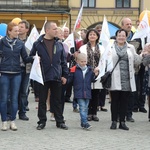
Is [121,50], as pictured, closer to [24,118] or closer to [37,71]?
[37,71]

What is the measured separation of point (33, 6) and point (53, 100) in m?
24.6

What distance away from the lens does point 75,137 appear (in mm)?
8141

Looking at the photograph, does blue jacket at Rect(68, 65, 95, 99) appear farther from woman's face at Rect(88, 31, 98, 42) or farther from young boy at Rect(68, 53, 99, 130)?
woman's face at Rect(88, 31, 98, 42)

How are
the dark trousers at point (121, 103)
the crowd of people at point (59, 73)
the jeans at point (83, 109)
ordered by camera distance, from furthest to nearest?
the dark trousers at point (121, 103)
the jeans at point (83, 109)
the crowd of people at point (59, 73)

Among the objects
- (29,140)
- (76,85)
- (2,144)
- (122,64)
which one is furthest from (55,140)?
(122,64)

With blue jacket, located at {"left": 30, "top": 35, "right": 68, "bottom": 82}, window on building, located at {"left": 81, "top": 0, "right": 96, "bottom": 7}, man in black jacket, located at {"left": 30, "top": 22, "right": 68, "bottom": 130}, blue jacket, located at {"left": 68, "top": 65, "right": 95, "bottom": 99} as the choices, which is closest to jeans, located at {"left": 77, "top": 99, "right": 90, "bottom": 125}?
blue jacket, located at {"left": 68, "top": 65, "right": 95, "bottom": 99}

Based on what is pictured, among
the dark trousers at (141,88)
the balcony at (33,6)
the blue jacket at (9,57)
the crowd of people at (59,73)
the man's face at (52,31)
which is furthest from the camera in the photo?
the balcony at (33,6)

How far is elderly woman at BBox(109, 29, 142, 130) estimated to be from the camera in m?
8.91

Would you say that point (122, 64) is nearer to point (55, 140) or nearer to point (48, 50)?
point (48, 50)

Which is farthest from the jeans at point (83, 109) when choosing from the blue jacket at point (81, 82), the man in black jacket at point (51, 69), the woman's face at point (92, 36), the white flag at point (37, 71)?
the woman's face at point (92, 36)

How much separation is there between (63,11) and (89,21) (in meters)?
2.14

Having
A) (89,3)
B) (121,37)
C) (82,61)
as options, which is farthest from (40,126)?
(89,3)

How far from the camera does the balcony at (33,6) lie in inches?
1287

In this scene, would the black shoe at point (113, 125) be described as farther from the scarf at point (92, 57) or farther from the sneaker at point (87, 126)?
the scarf at point (92, 57)
